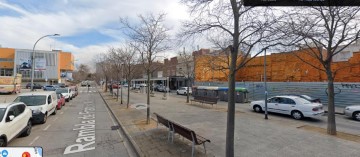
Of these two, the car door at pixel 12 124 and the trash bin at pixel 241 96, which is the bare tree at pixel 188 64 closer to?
the trash bin at pixel 241 96

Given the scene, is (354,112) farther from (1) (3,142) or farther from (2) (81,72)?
(2) (81,72)

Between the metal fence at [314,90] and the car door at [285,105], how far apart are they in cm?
592

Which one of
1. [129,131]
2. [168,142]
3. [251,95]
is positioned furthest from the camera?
[251,95]

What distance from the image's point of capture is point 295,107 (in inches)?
494

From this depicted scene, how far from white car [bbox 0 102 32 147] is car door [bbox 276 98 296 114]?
1432cm

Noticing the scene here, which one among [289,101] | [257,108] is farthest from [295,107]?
[257,108]

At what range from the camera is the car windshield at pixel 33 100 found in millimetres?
10653

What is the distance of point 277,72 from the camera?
29094 millimetres

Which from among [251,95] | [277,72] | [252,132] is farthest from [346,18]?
[277,72]

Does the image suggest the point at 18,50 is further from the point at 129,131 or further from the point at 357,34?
the point at 357,34

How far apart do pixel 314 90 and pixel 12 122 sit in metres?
23.3

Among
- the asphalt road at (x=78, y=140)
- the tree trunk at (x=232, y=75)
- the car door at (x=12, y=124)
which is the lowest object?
the asphalt road at (x=78, y=140)

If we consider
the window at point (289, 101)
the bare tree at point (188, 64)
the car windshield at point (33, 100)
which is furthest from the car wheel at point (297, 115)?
the car windshield at point (33, 100)

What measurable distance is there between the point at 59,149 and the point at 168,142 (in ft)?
11.8
